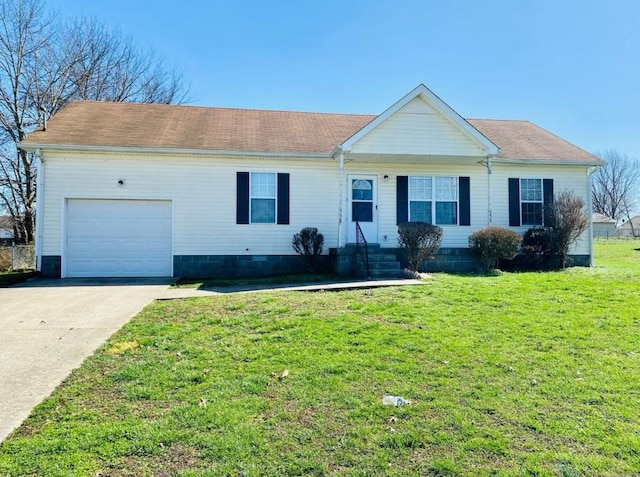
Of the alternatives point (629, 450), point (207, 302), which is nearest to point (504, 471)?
point (629, 450)

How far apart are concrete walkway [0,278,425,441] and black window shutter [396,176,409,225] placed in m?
3.98

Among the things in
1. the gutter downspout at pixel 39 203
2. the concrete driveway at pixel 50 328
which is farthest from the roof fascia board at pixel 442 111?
the gutter downspout at pixel 39 203

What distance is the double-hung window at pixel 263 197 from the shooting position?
12.1 meters

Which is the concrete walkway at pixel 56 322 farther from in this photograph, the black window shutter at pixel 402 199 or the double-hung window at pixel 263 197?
the black window shutter at pixel 402 199

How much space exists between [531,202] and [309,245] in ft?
24.7

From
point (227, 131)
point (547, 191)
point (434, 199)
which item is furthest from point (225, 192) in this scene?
point (547, 191)

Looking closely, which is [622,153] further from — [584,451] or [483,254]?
[584,451]

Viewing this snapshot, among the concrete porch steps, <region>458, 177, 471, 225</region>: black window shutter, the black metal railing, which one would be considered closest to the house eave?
<region>458, 177, 471, 225</region>: black window shutter

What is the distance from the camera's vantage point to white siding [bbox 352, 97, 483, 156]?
11531 millimetres

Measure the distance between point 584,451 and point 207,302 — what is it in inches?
229

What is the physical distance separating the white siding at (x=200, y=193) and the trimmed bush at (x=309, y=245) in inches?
14.3

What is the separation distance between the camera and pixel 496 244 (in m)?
10.7

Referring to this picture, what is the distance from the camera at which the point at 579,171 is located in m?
13.4

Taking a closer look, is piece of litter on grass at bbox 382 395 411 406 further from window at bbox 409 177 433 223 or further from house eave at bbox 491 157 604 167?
house eave at bbox 491 157 604 167
